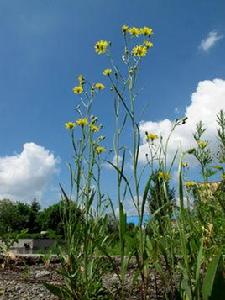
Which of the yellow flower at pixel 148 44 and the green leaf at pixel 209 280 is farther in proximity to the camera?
the yellow flower at pixel 148 44

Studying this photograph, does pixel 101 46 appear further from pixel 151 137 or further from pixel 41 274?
pixel 41 274

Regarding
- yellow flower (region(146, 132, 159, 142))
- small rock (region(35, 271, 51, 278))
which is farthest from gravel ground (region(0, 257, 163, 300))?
yellow flower (region(146, 132, 159, 142))

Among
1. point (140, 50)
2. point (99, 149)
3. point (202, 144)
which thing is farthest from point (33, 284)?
point (140, 50)

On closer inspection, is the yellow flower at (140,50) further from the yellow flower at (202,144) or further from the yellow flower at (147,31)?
the yellow flower at (202,144)

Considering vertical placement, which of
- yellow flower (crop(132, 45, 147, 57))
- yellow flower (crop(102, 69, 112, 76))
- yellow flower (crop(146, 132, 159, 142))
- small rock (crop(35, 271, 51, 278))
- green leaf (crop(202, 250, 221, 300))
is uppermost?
yellow flower (crop(132, 45, 147, 57))

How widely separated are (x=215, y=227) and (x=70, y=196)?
2.74 feet

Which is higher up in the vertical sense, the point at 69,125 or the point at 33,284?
the point at 69,125

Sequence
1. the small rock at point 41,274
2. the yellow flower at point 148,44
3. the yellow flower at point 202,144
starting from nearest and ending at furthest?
1. the yellow flower at point 148,44
2. the yellow flower at point 202,144
3. the small rock at point 41,274

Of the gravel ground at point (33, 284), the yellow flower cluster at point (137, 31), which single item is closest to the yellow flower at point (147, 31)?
the yellow flower cluster at point (137, 31)

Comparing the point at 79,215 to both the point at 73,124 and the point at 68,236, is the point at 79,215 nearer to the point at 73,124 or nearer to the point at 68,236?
the point at 68,236

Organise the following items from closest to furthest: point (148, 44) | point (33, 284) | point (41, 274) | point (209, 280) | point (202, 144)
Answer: point (209, 280), point (148, 44), point (202, 144), point (33, 284), point (41, 274)

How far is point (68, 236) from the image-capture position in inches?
105

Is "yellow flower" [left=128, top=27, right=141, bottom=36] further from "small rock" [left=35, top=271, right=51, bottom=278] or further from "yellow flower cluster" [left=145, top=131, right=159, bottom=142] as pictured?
"small rock" [left=35, top=271, right=51, bottom=278]

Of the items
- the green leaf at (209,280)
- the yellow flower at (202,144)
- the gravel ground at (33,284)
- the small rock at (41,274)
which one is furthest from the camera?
the small rock at (41,274)
